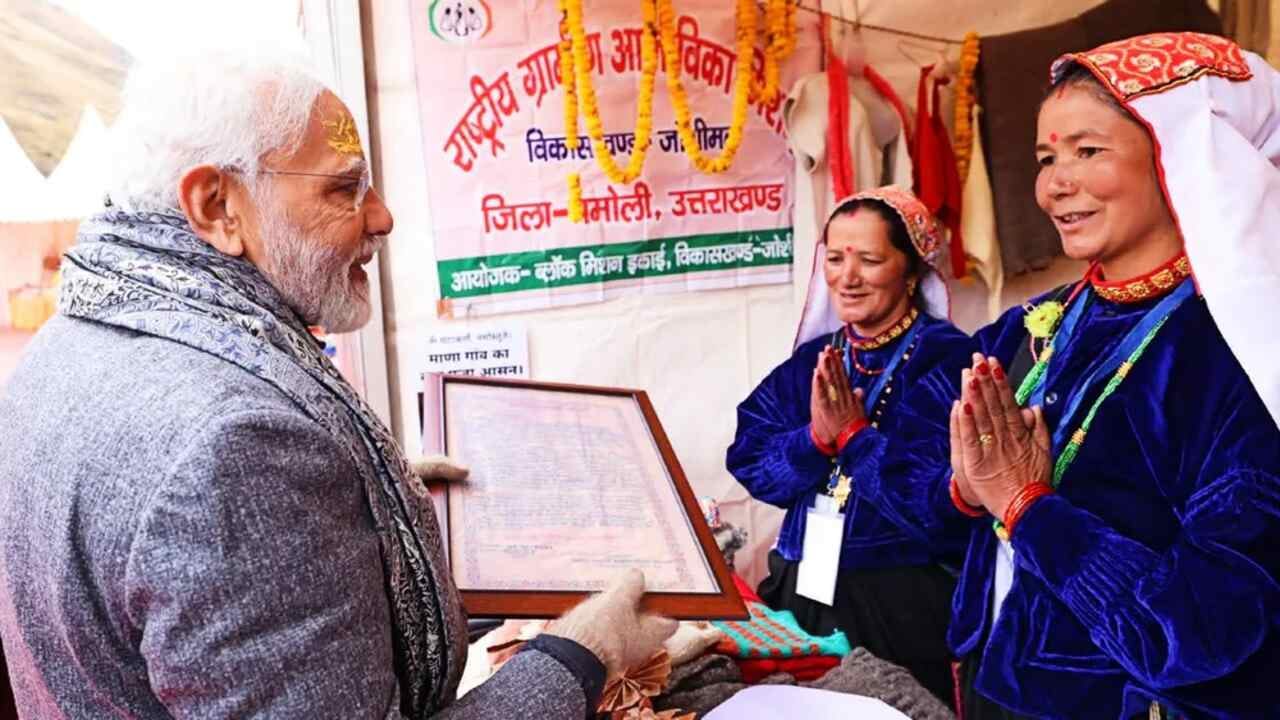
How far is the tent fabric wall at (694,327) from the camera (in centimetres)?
357

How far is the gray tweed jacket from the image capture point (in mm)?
968

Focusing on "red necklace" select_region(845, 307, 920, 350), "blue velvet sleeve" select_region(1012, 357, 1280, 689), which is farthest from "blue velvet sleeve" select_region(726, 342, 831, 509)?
"blue velvet sleeve" select_region(1012, 357, 1280, 689)

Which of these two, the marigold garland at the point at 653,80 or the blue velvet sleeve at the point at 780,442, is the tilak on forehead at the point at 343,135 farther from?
the marigold garland at the point at 653,80

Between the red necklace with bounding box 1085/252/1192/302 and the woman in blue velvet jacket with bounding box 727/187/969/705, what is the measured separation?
742 millimetres

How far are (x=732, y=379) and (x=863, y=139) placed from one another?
3.63ft

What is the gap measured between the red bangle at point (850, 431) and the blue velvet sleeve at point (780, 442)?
11 centimetres

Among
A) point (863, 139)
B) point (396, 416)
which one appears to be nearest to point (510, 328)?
point (396, 416)

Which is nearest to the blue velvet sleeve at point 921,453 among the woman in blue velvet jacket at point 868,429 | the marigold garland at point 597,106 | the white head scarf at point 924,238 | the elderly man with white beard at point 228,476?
the woman in blue velvet jacket at point 868,429

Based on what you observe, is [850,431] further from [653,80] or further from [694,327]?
[653,80]

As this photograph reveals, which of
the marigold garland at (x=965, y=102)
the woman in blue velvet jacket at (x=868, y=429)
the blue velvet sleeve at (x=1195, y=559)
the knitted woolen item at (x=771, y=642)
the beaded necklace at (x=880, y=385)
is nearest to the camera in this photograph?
the blue velvet sleeve at (x=1195, y=559)

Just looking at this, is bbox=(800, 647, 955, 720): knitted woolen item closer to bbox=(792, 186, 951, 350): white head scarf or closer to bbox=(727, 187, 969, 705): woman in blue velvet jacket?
bbox=(727, 187, 969, 705): woman in blue velvet jacket

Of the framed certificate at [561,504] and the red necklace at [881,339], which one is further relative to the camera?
the red necklace at [881,339]

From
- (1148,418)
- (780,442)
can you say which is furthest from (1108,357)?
(780,442)

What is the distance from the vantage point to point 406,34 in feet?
11.2
